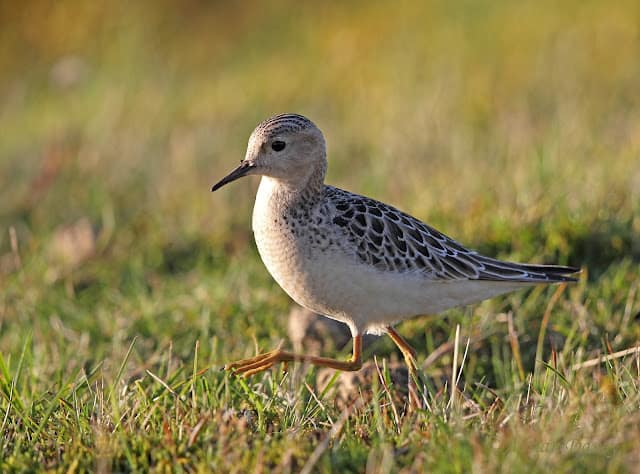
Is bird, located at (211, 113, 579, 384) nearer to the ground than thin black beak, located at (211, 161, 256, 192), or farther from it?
nearer to the ground

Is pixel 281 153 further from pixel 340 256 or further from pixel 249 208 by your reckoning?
pixel 249 208

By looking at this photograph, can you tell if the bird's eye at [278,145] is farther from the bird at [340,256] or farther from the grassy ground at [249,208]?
the grassy ground at [249,208]

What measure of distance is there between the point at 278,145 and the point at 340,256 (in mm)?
736

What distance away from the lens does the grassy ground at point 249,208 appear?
162 inches

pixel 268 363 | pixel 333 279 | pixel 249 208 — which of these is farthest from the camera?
pixel 249 208

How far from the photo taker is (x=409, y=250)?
535cm

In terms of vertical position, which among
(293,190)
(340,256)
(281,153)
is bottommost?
(340,256)

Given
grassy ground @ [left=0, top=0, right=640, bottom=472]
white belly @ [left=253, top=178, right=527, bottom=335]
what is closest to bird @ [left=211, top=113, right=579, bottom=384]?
white belly @ [left=253, top=178, right=527, bottom=335]

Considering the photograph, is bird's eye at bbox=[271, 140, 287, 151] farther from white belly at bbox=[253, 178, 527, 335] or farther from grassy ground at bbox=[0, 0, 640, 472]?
grassy ground at bbox=[0, 0, 640, 472]

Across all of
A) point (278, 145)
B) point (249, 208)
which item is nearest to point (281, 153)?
point (278, 145)

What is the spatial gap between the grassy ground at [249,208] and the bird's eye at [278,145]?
1249 millimetres

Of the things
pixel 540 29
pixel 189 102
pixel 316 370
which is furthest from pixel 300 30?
pixel 316 370

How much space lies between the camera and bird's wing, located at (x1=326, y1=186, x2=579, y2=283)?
5203 millimetres

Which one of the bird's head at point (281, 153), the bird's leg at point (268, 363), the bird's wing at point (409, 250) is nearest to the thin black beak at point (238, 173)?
the bird's head at point (281, 153)
